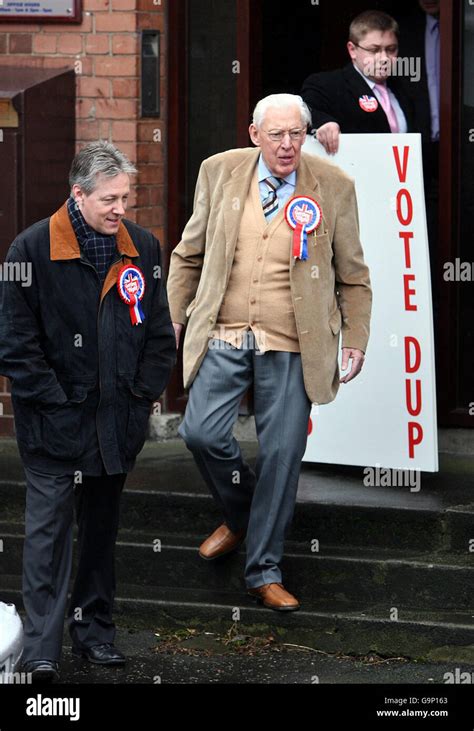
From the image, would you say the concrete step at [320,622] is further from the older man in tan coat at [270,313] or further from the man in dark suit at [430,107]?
the man in dark suit at [430,107]

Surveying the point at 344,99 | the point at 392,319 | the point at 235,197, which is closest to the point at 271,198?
the point at 235,197

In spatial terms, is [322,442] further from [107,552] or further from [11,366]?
[11,366]

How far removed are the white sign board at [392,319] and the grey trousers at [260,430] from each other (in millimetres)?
784

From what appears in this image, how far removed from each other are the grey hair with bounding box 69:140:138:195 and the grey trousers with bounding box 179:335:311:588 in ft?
3.00

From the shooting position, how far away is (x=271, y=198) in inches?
246

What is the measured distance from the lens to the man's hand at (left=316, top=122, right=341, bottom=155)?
6941mm

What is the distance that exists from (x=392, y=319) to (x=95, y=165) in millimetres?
1838

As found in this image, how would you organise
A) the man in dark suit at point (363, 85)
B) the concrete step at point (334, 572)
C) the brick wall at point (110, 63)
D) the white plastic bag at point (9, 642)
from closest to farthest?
the white plastic bag at point (9, 642)
the concrete step at point (334, 572)
the man in dark suit at point (363, 85)
the brick wall at point (110, 63)

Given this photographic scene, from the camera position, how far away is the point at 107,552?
5969 millimetres

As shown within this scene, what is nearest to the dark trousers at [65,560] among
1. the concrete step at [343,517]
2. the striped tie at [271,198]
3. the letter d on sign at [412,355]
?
the concrete step at [343,517]

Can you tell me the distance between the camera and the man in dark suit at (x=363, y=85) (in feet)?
23.7

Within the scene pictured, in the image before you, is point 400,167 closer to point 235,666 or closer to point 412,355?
point 412,355

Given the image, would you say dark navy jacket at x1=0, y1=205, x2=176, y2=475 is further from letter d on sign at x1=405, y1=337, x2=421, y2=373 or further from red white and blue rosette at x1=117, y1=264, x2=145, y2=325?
letter d on sign at x1=405, y1=337, x2=421, y2=373
